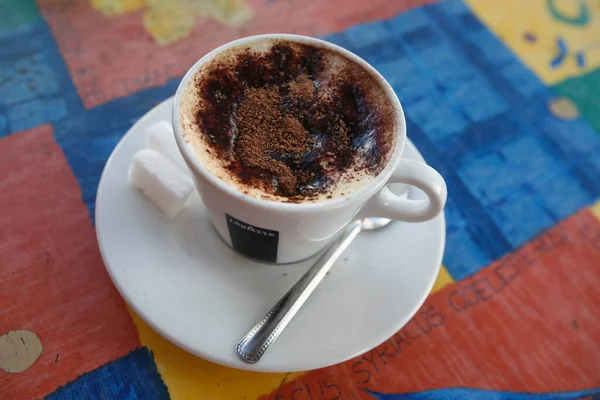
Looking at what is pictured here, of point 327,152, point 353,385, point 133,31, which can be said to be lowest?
point 353,385

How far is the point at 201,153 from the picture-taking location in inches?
30.5

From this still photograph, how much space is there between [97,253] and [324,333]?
0.51 metres

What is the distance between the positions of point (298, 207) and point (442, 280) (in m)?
0.53

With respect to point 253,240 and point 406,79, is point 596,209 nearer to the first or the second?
point 406,79

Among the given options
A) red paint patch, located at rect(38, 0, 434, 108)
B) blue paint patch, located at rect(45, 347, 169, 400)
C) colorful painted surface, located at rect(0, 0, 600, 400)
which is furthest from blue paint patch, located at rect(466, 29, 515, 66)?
blue paint patch, located at rect(45, 347, 169, 400)

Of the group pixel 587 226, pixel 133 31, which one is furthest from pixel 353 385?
pixel 133 31

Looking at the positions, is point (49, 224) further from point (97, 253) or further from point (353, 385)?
point (353, 385)

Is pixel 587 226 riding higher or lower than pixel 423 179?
lower

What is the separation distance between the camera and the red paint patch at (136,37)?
127 cm

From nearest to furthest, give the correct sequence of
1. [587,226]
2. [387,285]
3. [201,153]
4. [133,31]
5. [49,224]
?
[201,153] < [387,285] < [49,224] < [587,226] < [133,31]

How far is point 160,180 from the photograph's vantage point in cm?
90

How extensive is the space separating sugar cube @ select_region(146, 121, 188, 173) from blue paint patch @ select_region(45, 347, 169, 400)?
38 centimetres

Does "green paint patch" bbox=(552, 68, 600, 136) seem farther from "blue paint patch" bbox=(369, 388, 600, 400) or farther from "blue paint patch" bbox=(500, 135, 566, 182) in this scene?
"blue paint patch" bbox=(369, 388, 600, 400)

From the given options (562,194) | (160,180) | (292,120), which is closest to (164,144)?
(160,180)
